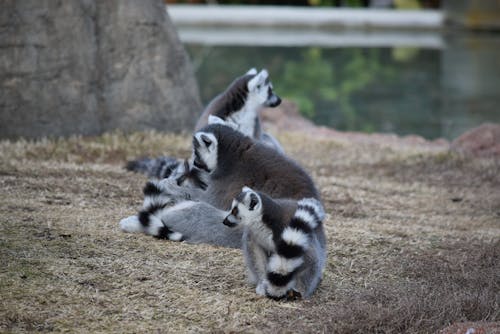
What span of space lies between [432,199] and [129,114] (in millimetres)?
3468

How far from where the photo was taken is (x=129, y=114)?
9203mm

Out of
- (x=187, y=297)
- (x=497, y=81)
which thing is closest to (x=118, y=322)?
(x=187, y=297)

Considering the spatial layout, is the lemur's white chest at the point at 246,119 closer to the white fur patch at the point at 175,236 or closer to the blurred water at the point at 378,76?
the white fur patch at the point at 175,236

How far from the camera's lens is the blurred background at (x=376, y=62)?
13.5 meters

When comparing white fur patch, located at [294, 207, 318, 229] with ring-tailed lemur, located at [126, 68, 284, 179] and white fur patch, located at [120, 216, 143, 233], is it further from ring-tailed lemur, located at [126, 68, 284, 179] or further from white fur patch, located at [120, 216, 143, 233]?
ring-tailed lemur, located at [126, 68, 284, 179]

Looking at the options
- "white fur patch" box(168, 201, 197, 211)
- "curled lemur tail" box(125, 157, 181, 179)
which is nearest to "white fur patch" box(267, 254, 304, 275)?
Result: "white fur patch" box(168, 201, 197, 211)

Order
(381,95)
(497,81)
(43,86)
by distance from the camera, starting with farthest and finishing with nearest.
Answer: (497,81), (381,95), (43,86)

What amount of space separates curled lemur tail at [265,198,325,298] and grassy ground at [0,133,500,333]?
0.11m

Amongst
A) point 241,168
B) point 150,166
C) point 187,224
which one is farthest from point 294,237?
point 150,166

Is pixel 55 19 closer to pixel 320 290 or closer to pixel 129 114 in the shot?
pixel 129 114

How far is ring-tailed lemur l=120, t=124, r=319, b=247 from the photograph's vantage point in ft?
16.5

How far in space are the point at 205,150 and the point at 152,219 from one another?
1.74 feet

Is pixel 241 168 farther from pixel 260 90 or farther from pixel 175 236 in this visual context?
pixel 260 90

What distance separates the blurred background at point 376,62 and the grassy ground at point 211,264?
529cm
